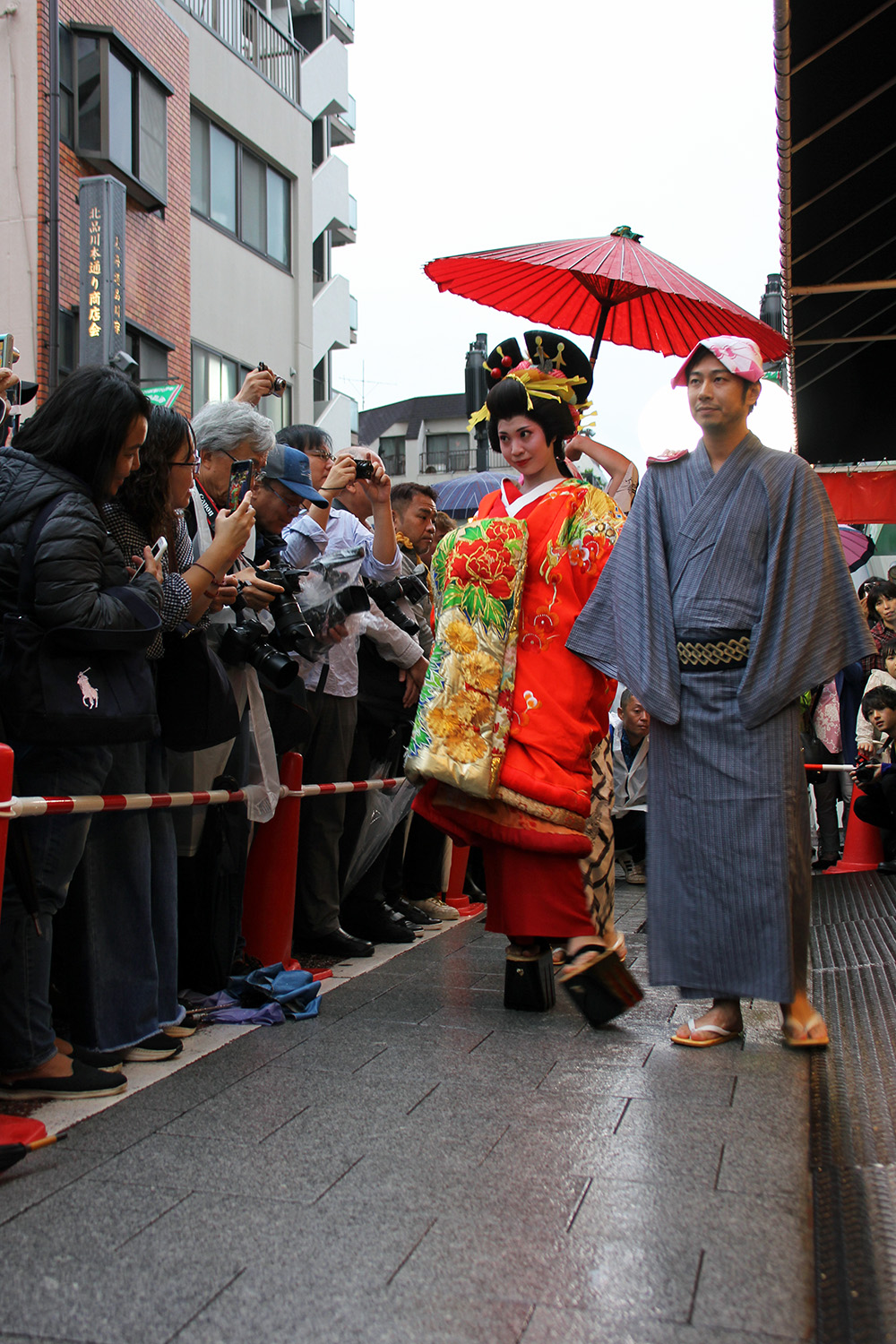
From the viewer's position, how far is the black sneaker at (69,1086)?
114 inches

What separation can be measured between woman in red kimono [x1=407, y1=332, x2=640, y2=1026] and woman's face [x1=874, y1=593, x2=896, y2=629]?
452 cm

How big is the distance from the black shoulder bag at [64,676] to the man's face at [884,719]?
18.0 feet

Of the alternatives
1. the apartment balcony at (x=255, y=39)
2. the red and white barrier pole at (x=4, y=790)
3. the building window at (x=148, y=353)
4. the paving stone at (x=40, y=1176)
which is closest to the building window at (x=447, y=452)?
the apartment balcony at (x=255, y=39)

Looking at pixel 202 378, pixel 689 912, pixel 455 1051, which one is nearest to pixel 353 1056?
pixel 455 1051

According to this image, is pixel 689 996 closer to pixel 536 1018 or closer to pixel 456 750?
pixel 536 1018

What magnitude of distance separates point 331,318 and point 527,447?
17.5m

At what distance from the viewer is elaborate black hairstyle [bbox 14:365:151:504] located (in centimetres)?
303

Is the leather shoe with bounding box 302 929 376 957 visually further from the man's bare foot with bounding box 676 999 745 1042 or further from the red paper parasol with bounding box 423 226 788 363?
the red paper parasol with bounding box 423 226 788 363

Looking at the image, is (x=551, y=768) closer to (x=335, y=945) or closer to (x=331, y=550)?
(x=335, y=945)

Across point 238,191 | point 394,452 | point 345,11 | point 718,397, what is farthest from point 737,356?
point 394,452

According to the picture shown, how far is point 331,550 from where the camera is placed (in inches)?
203

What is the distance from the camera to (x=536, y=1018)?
384 cm

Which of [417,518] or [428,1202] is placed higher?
[417,518]

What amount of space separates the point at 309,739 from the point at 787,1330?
3275mm
